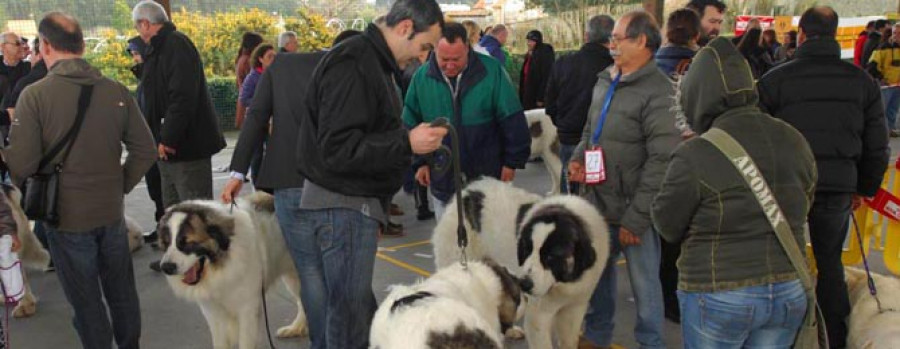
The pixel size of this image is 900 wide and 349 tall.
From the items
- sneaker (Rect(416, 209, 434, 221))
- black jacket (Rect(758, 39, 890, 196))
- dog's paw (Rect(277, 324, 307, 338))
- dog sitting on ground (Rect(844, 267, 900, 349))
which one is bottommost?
sneaker (Rect(416, 209, 434, 221))

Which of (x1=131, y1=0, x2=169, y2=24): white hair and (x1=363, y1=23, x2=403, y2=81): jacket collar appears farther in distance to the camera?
(x1=131, y1=0, x2=169, y2=24): white hair

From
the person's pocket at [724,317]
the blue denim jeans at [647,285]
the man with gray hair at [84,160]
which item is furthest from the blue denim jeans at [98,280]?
the person's pocket at [724,317]

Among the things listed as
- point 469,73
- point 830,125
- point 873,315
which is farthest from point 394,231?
point 873,315

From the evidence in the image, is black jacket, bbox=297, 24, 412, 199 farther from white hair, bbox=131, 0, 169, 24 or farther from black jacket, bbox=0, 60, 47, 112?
black jacket, bbox=0, 60, 47, 112

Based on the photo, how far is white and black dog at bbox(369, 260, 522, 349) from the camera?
8.12 ft

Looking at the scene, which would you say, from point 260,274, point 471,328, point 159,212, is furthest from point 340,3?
point 471,328

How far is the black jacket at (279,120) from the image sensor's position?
A: 144 inches

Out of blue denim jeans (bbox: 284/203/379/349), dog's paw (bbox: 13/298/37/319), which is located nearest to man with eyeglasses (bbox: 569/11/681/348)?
blue denim jeans (bbox: 284/203/379/349)

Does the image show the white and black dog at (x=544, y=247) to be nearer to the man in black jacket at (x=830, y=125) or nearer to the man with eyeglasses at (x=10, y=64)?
the man in black jacket at (x=830, y=125)

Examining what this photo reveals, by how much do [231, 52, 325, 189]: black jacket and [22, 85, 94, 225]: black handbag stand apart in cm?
77

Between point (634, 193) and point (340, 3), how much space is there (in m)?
17.5

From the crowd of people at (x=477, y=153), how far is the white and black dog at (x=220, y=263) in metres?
0.26

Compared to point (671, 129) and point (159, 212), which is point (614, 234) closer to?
point (671, 129)

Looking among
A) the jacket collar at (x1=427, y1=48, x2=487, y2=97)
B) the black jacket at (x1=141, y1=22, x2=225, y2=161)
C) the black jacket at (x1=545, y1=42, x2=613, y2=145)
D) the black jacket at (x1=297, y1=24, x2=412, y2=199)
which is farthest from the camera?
the black jacket at (x1=545, y1=42, x2=613, y2=145)
